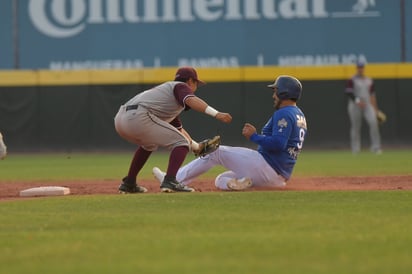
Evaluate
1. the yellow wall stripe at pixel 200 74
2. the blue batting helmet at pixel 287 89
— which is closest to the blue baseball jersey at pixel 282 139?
the blue batting helmet at pixel 287 89

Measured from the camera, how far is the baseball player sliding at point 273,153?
9.83 metres

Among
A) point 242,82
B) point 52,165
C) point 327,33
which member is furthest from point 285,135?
point 327,33

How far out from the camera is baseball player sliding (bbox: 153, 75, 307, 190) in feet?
32.2

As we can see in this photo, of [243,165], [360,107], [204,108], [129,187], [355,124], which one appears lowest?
[355,124]

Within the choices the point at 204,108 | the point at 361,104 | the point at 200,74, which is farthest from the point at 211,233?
the point at 200,74

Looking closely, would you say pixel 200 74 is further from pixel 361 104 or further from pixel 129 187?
pixel 129 187

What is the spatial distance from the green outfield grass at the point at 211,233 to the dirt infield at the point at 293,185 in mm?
830

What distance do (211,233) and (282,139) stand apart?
3118 mm

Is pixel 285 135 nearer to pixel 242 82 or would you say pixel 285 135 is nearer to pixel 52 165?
pixel 52 165

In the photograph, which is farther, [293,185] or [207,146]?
[293,185]

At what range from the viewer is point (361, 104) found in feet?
64.6

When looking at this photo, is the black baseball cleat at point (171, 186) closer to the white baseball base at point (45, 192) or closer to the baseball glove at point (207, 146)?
the baseball glove at point (207, 146)

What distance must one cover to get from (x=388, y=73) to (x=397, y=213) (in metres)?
14.2

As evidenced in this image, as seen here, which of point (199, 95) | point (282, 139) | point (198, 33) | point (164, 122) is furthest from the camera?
point (198, 33)
